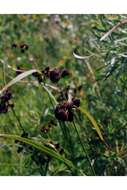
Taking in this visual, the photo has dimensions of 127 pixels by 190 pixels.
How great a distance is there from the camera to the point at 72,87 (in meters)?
2.18

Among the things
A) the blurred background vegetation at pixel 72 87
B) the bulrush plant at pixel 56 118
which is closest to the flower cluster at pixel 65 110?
the bulrush plant at pixel 56 118

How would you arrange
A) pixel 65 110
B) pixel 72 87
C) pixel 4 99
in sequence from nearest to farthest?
pixel 65 110
pixel 4 99
pixel 72 87

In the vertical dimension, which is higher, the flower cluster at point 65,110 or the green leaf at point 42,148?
the flower cluster at point 65,110

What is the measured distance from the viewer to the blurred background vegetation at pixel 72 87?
5.87 ft

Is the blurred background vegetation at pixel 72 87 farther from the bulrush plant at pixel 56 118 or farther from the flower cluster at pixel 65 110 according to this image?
the flower cluster at pixel 65 110

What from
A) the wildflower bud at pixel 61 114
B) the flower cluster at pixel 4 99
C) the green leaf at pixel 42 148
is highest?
the flower cluster at pixel 4 99

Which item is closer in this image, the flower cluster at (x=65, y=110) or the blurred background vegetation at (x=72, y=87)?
the flower cluster at (x=65, y=110)

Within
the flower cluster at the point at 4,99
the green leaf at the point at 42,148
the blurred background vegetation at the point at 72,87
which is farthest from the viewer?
the blurred background vegetation at the point at 72,87

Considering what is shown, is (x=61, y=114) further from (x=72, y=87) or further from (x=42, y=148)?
(x=72, y=87)

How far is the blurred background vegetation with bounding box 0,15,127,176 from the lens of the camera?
179cm

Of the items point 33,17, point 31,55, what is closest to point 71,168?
point 31,55

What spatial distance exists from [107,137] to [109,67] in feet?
0.81

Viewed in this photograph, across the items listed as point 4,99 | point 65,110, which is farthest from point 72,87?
point 65,110

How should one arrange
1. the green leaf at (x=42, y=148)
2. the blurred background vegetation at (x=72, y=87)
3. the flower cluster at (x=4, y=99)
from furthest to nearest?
the blurred background vegetation at (x=72, y=87) < the flower cluster at (x=4, y=99) < the green leaf at (x=42, y=148)
